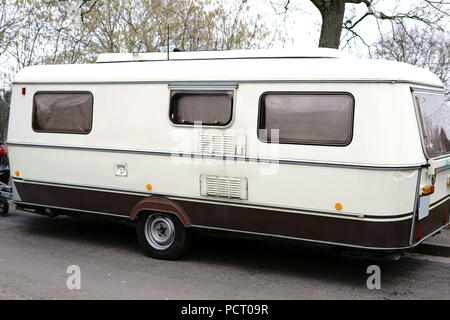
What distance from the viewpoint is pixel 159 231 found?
23.0ft

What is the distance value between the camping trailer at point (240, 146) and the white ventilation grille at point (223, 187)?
0.01m

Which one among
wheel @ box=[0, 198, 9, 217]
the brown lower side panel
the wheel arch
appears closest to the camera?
the brown lower side panel


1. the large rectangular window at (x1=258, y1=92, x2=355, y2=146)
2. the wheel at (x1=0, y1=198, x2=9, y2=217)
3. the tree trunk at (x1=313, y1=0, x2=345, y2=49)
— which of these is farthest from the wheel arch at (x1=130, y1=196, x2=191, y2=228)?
the tree trunk at (x1=313, y1=0, x2=345, y2=49)

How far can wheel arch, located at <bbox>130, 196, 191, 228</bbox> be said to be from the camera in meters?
6.63

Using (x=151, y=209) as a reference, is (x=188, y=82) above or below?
above

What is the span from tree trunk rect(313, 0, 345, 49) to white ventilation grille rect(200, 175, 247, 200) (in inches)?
192

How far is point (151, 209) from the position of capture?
6.79 metres

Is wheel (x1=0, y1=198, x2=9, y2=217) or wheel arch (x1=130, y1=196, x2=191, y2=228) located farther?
wheel (x1=0, y1=198, x2=9, y2=217)

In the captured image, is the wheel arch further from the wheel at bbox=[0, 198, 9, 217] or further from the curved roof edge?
the wheel at bbox=[0, 198, 9, 217]

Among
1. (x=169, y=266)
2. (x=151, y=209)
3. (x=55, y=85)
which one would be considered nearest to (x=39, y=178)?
(x=55, y=85)

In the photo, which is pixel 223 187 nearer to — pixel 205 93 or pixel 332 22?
pixel 205 93

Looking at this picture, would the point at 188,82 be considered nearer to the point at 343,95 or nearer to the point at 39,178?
the point at 343,95
